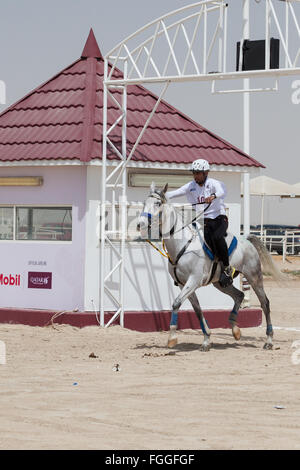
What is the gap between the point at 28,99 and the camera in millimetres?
17203

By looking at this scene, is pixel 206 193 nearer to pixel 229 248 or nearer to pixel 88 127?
pixel 229 248

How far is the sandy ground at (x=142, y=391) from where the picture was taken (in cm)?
747

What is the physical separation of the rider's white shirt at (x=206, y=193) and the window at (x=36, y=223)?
3.23 metres

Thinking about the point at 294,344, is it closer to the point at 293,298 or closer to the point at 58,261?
the point at 58,261

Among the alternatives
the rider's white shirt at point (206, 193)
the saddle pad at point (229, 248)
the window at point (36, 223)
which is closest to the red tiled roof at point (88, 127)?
the window at point (36, 223)

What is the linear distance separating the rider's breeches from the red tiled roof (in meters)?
2.96

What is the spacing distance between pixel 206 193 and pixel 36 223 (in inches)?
161

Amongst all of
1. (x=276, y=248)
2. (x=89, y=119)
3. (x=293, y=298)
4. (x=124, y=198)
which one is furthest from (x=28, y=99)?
(x=276, y=248)

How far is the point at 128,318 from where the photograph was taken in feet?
50.5

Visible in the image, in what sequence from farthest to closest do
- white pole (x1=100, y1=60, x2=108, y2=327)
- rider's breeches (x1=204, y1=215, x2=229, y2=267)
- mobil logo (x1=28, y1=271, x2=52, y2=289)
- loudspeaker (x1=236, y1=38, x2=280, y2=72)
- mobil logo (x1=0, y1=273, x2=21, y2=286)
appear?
mobil logo (x1=0, y1=273, x2=21, y2=286) < mobil logo (x1=28, y1=271, x2=52, y2=289) < white pole (x1=100, y1=60, x2=108, y2=327) < loudspeaker (x1=236, y1=38, x2=280, y2=72) < rider's breeches (x1=204, y1=215, x2=229, y2=267)

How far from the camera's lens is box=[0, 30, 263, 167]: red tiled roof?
1562 cm

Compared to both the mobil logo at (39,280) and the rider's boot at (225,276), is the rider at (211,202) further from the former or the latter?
the mobil logo at (39,280)

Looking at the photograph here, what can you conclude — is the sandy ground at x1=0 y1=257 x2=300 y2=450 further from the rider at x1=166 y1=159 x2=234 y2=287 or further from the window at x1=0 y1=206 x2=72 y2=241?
the window at x1=0 y1=206 x2=72 y2=241

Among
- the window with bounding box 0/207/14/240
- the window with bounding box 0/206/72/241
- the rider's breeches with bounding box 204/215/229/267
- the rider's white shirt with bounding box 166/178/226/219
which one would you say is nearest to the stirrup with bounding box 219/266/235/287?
→ the rider's breeches with bounding box 204/215/229/267
